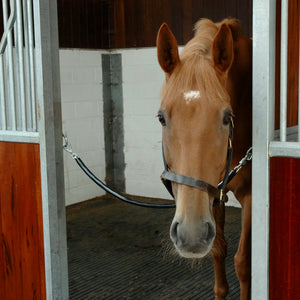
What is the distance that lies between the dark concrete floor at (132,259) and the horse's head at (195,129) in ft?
4.89

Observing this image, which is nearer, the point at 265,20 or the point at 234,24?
the point at 265,20

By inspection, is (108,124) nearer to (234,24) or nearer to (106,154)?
(106,154)

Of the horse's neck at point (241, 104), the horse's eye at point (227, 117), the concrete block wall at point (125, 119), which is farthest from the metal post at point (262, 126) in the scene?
the concrete block wall at point (125, 119)

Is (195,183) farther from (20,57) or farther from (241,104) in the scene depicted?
(20,57)

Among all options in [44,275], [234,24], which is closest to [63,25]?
[234,24]

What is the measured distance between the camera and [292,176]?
1551mm

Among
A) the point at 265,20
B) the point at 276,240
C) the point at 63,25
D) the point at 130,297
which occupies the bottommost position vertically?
the point at 130,297

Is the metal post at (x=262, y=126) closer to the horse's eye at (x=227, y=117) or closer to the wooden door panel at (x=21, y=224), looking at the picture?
the horse's eye at (x=227, y=117)

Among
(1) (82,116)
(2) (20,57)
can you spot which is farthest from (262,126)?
(1) (82,116)

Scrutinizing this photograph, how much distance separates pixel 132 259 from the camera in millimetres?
3604

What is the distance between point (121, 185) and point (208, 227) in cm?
419

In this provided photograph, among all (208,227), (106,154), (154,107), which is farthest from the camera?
(106,154)

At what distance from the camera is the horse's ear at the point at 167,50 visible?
5.85ft

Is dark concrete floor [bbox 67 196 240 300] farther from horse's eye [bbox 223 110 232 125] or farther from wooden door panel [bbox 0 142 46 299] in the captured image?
horse's eye [bbox 223 110 232 125]
